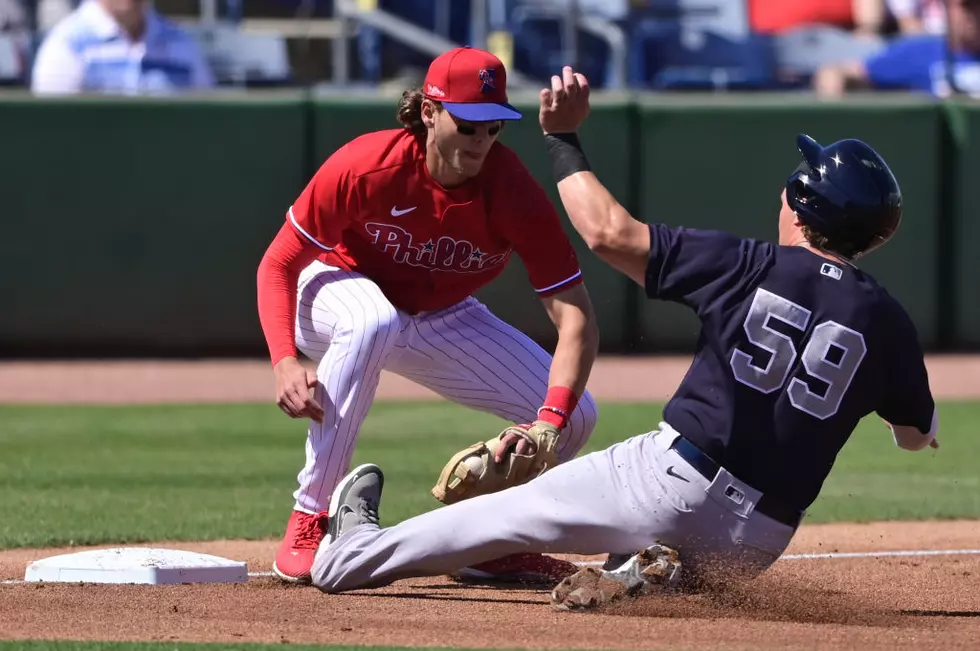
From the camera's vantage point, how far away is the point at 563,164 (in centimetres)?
379

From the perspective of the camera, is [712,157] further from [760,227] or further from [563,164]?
[563,164]

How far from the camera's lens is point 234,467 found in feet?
23.9

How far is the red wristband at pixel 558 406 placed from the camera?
169 inches

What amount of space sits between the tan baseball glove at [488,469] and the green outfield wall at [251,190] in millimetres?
6665

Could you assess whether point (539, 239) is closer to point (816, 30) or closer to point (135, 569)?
point (135, 569)

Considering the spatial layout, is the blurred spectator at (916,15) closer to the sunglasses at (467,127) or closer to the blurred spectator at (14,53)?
the blurred spectator at (14,53)

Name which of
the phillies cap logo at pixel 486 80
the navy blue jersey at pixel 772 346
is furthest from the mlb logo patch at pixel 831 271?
the phillies cap logo at pixel 486 80

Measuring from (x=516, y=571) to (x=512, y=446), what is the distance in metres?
0.79

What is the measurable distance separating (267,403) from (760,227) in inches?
153

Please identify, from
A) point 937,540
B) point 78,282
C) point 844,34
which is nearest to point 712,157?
point 844,34

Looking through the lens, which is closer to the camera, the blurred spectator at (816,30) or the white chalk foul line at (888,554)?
the white chalk foul line at (888,554)

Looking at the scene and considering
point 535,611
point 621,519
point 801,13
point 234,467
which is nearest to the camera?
point 621,519

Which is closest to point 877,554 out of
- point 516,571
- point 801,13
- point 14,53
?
point 516,571

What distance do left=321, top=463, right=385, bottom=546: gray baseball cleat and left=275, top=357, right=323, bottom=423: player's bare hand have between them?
0.70 feet
